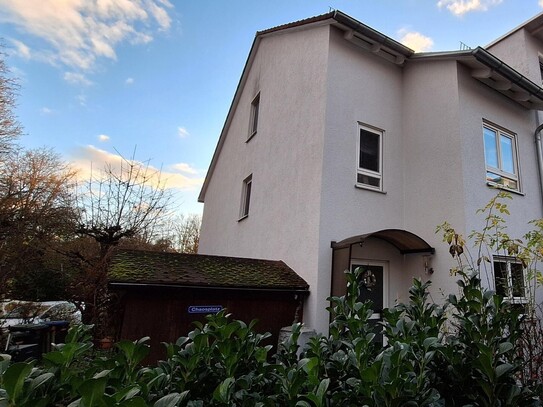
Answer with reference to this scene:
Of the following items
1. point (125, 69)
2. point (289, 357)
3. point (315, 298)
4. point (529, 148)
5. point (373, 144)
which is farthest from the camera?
point (125, 69)

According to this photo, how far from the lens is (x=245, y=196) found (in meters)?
11.9

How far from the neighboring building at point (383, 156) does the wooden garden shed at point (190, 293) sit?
2.03 ft

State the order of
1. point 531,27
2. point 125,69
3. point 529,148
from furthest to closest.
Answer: point 125,69 < point 531,27 < point 529,148

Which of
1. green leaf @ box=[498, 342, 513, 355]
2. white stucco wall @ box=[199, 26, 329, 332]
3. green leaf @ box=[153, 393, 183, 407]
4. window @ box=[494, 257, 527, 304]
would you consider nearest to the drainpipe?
window @ box=[494, 257, 527, 304]

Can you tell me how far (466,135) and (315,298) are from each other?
5.32 m

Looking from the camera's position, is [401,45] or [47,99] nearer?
[401,45]

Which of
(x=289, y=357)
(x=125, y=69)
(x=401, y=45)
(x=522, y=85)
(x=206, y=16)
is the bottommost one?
(x=289, y=357)

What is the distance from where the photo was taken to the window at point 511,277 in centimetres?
707

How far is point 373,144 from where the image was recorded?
8.27 m

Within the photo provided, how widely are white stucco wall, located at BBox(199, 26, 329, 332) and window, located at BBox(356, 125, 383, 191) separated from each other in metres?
1.22

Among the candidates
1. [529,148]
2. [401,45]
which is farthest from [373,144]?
[529,148]

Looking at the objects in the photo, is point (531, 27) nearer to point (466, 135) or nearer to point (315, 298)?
point (466, 135)

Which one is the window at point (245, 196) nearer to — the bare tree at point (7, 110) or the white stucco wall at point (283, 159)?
the white stucco wall at point (283, 159)

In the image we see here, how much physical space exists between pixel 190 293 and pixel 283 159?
4539 mm
